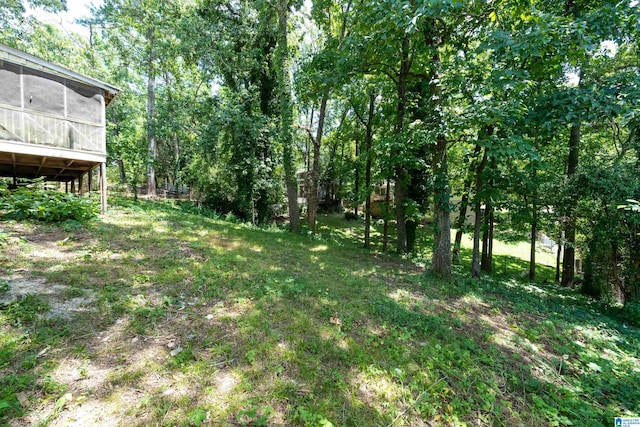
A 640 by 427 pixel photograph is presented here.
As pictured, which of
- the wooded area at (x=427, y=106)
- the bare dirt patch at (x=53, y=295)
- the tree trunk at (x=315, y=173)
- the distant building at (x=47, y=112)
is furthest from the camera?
the tree trunk at (x=315, y=173)

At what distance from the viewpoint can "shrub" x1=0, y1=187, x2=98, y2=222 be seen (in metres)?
5.86

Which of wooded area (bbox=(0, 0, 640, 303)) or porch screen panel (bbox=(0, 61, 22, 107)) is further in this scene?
porch screen panel (bbox=(0, 61, 22, 107))

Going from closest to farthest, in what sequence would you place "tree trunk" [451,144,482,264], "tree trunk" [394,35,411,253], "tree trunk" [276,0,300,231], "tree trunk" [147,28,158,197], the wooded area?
the wooded area → "tree trunk" [451,144,482,264] → "tree trunk" [394,35,411,253] → "tree trunk" [276,0,300,231] → "tree trunk" [147,28,158,197]

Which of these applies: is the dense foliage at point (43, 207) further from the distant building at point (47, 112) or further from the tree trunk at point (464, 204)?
the tree trunk at point (464, 204)

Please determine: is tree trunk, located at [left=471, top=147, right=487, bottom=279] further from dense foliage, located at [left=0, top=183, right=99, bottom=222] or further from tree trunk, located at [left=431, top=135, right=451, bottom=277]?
dense foliage, located at [left=0, top=183, right=99, bottom=222]

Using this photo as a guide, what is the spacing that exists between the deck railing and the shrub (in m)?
1.42

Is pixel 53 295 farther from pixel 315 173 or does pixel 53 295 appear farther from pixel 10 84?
pixel 315 173

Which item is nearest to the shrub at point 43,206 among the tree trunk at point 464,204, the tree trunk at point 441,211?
the tree trunk at point 441,211

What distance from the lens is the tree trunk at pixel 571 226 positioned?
698 cm

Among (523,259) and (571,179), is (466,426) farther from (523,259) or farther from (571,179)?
(523,259)

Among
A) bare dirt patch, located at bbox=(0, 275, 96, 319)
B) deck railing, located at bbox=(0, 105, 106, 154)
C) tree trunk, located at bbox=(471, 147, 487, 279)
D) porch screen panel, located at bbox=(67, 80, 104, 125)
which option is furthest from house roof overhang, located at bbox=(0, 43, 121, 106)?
tree trunk, located at bbox=(471, 147, 487, 279)

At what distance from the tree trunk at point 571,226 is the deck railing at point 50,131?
13.7m

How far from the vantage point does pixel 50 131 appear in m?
6.94

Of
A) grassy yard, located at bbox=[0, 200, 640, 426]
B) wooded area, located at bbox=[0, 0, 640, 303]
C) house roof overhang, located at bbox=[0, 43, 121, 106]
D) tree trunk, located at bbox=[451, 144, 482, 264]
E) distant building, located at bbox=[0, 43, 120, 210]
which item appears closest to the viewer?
grassy yard, located at bbox=[0, 200, 640, 426]
